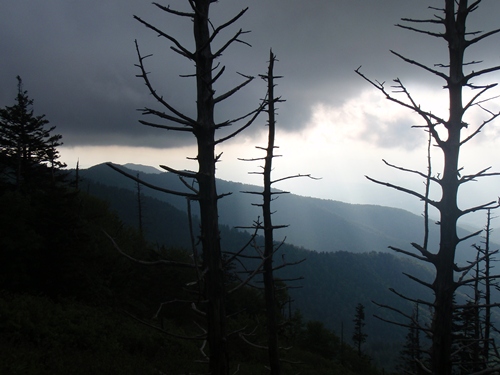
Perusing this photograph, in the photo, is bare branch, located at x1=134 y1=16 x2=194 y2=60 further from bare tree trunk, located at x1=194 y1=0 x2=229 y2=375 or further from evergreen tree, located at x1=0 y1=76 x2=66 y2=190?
evergreen tree, located at x1=0 y1=76 x2=66 y2=190

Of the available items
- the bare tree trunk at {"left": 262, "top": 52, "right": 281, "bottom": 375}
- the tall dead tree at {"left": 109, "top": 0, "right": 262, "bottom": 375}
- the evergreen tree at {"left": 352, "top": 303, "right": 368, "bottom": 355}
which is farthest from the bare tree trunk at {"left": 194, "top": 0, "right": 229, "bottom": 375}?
the evergreen tree at {"left": 352, "top": 303, "right": 368, "bottom": 355}

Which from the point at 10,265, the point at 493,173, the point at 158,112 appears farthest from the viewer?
the point at 10,265

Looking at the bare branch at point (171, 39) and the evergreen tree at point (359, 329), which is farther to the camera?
the evergreen tree at point (359, 329)

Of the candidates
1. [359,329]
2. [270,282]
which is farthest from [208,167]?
[359,329]

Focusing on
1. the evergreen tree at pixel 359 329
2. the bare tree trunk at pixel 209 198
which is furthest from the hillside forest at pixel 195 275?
the evergreen tree at pixel 359 329

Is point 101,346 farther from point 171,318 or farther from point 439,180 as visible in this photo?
point 171,318

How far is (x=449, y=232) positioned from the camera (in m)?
4.68

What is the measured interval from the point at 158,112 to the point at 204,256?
152 centimetres

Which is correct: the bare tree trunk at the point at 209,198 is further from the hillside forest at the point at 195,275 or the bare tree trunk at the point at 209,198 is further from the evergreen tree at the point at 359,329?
the evergreen tree at the point at 359,329

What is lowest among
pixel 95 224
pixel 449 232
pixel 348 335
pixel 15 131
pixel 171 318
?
pixel 348 335

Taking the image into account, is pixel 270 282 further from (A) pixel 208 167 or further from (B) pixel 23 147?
(B) pixel 23 147

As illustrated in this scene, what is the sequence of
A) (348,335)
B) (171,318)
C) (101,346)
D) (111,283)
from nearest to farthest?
1. (101,346)
2. (111,283)
3. (171,318)
4. (348,335)

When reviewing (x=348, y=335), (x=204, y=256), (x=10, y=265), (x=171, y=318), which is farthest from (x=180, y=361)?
(x=348, y=335)

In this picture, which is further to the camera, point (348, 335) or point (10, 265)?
point (348, 335)
